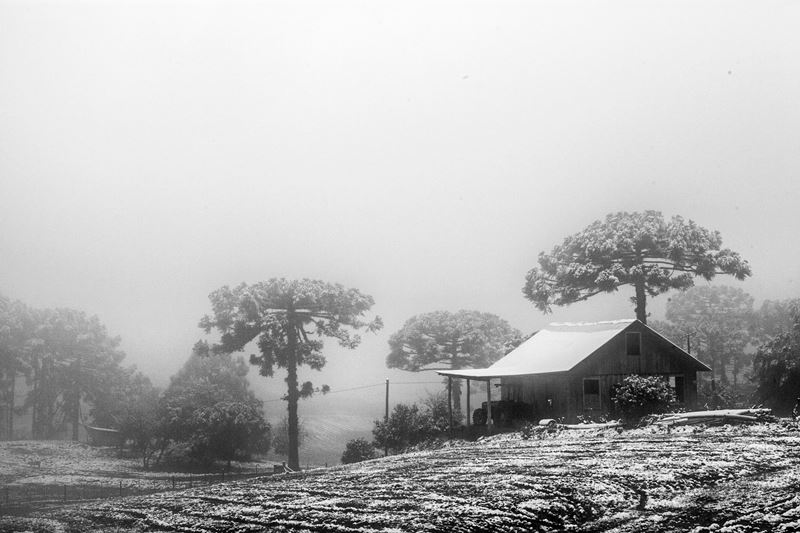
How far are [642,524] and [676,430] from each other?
18509 millimetres

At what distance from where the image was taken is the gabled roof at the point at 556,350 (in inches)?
1682

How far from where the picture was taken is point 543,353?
47.2 metres

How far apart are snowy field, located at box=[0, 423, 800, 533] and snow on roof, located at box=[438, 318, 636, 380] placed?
1399 centimetres

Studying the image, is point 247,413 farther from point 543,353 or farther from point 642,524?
point 642,524

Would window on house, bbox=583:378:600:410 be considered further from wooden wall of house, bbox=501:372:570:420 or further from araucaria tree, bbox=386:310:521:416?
araucaria tree, bbox=386:310:521:416

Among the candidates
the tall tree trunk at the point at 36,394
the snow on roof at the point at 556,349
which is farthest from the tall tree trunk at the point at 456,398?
the tall tree trunk at the point at 36,394

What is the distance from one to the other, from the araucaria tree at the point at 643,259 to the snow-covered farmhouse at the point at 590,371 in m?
11.3

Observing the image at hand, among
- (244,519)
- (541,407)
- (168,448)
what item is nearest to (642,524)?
(244,519)

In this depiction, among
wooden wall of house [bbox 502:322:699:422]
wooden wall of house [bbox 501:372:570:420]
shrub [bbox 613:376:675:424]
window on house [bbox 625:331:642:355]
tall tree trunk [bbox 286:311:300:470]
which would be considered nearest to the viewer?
shrub [bbox 613:376:675:424]

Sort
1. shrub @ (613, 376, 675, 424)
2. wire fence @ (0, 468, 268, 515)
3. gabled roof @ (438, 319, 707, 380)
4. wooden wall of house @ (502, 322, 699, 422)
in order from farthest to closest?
gabled roof @ (438, 319, 707, 380) → wooden wall of house @ (502, 322, 699, 422) → shrub @ (613, 376, 675, 424) → wire fence @ (0, 468, 268, 515)

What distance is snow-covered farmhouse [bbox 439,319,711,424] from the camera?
1647 inches

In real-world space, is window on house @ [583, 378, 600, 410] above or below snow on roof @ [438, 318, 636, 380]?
below

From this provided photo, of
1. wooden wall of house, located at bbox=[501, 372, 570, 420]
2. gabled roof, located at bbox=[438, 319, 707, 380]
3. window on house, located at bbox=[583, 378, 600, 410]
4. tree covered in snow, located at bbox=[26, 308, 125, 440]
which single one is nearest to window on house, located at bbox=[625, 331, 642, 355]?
gabled roof, located at bbox=[438, 319, 707, 380]

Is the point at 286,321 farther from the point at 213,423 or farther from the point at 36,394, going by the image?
the point at 36,394
